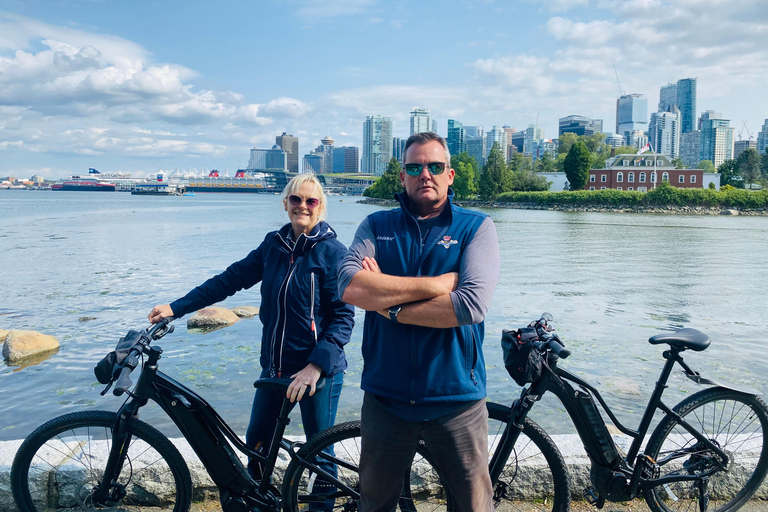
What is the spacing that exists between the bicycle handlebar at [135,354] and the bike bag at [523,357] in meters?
1.76

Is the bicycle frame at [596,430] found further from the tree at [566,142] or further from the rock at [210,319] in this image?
the tree at [566,142]

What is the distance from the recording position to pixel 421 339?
2.45m

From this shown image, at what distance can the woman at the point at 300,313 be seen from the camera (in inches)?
133

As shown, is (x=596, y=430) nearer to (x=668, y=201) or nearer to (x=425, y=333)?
(x=425, y=333)

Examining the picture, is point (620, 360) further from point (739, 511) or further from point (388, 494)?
point (388, 494)

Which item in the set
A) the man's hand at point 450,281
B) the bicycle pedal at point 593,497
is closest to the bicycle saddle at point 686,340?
the bicycle pedal at point 593,497

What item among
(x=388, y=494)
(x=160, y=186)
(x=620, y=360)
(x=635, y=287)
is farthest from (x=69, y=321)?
(x=160, y=186)

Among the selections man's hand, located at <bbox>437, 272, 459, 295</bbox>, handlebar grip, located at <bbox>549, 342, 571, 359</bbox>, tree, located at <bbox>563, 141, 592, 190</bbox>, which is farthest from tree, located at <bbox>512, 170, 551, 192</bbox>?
man's hand, located at <bbox>437, 272, 459, 295</bbox>

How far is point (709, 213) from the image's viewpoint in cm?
7756

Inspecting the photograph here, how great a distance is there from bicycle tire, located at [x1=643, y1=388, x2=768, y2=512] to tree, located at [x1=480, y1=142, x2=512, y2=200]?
108m

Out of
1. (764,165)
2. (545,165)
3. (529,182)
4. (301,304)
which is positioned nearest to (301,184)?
(301,304)

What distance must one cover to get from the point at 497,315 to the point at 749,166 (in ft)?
369

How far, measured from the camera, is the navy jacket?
3.39 m

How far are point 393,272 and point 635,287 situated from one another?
16.0 m
